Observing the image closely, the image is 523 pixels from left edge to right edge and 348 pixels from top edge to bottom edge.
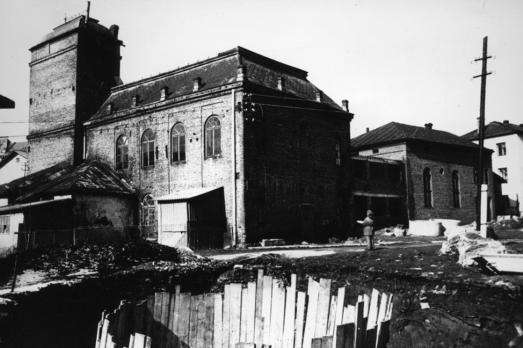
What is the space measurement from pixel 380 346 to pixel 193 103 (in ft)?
69.2

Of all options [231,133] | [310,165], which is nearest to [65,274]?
[231,133]

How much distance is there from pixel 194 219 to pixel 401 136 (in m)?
18.9

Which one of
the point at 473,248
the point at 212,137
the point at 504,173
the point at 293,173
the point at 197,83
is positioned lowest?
the point at 473,248

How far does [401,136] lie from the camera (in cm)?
3362

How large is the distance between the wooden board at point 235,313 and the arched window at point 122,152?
2294cm

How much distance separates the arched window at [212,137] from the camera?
2361cm

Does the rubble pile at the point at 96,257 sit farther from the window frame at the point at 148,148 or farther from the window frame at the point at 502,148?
the window frame at the point at 502,148

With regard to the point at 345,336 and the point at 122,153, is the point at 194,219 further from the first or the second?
the point at 345,336

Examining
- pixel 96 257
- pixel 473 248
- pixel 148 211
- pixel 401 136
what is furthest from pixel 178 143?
pixel 473 248

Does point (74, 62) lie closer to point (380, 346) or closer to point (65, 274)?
point (65, 274)

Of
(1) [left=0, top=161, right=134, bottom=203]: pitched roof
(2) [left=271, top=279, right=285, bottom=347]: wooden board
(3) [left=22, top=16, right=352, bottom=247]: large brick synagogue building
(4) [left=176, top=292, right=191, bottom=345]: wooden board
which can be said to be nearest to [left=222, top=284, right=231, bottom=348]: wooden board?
(4) [left=176, top=292, right=191, bottom=345]: wooden board

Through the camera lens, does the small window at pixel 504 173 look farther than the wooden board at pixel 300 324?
Yes

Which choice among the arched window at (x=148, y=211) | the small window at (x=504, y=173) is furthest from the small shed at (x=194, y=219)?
the small window at (x=504, y=173)

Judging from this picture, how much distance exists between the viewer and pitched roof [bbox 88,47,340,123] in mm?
24734
